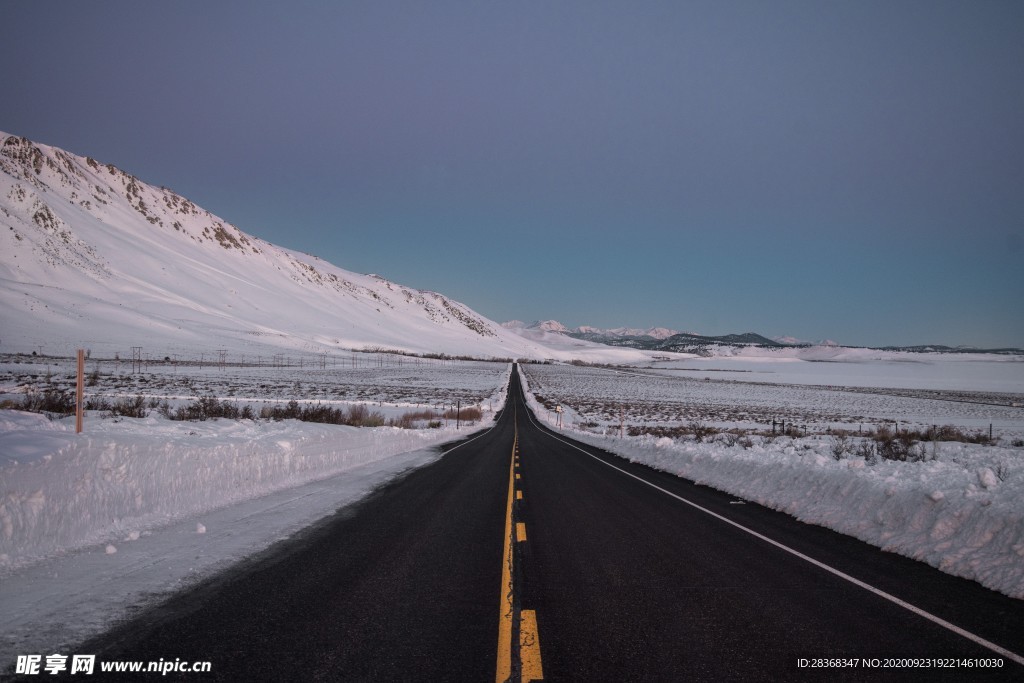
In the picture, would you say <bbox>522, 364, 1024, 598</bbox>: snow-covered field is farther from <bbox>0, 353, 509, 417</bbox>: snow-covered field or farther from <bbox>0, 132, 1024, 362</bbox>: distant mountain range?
<bbox>0, 132, 1024, 362</bbox>: distant mountain range

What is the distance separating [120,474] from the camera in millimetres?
8289

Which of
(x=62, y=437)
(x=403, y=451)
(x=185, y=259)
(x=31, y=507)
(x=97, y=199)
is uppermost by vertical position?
(x=97, y=199)

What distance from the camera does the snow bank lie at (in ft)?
21.8

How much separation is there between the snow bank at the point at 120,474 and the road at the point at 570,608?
259 cm

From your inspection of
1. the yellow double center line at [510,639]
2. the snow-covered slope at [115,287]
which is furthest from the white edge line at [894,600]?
the snow-covered slope at [115,287]

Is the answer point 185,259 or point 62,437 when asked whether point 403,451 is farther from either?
point 185,259

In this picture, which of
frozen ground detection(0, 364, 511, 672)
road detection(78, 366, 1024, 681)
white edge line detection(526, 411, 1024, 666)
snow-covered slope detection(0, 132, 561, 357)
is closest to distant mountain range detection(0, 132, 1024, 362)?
snow-covered slope detection(0, 132, 561, 357)

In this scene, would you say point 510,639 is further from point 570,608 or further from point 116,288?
point 116,288

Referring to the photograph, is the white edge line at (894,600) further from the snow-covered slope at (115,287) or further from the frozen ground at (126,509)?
the snow-covered slope at (115,287)

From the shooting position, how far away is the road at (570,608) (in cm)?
412

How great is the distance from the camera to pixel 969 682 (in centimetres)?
405

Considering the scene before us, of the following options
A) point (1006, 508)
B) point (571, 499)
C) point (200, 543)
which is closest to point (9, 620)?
point (200, 543)

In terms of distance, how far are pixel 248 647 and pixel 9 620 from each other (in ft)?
6.98

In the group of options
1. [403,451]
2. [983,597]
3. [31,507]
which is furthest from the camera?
[403,451]
